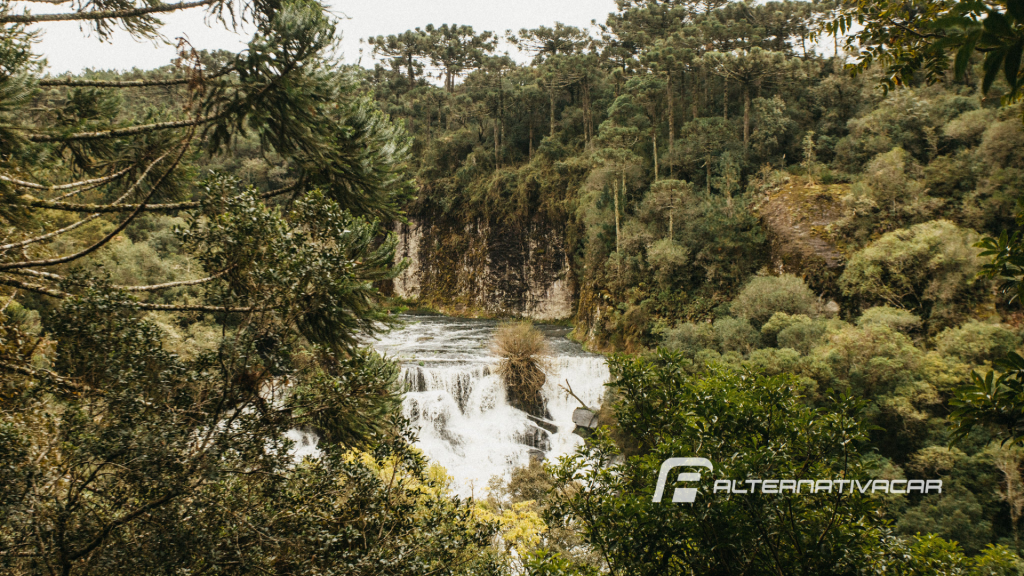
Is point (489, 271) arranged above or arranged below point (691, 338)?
above

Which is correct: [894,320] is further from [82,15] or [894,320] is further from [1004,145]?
[82,15]

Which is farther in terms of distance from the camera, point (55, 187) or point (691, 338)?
point (691, 338)

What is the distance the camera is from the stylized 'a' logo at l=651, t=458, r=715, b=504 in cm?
313

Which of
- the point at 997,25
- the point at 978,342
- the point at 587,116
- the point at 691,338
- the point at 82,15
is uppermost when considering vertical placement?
the point at 587,116

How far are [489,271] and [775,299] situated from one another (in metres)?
22.7

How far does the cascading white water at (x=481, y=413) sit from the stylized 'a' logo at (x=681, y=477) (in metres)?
10.5

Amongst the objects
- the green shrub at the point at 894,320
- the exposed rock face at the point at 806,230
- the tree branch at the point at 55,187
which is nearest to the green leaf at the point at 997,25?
the tree branch at the point at 55,187

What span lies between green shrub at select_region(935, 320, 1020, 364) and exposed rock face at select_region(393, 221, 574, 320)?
71.3 ft

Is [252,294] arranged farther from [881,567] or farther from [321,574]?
[881,567]

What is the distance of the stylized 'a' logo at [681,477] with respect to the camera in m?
3.13

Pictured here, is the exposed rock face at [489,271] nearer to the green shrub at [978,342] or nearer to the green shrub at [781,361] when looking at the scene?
the green shrub at [781,361]

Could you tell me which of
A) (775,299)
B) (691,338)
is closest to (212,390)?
(691,338)

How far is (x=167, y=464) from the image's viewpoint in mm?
2826

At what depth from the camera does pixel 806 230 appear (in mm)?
16516
